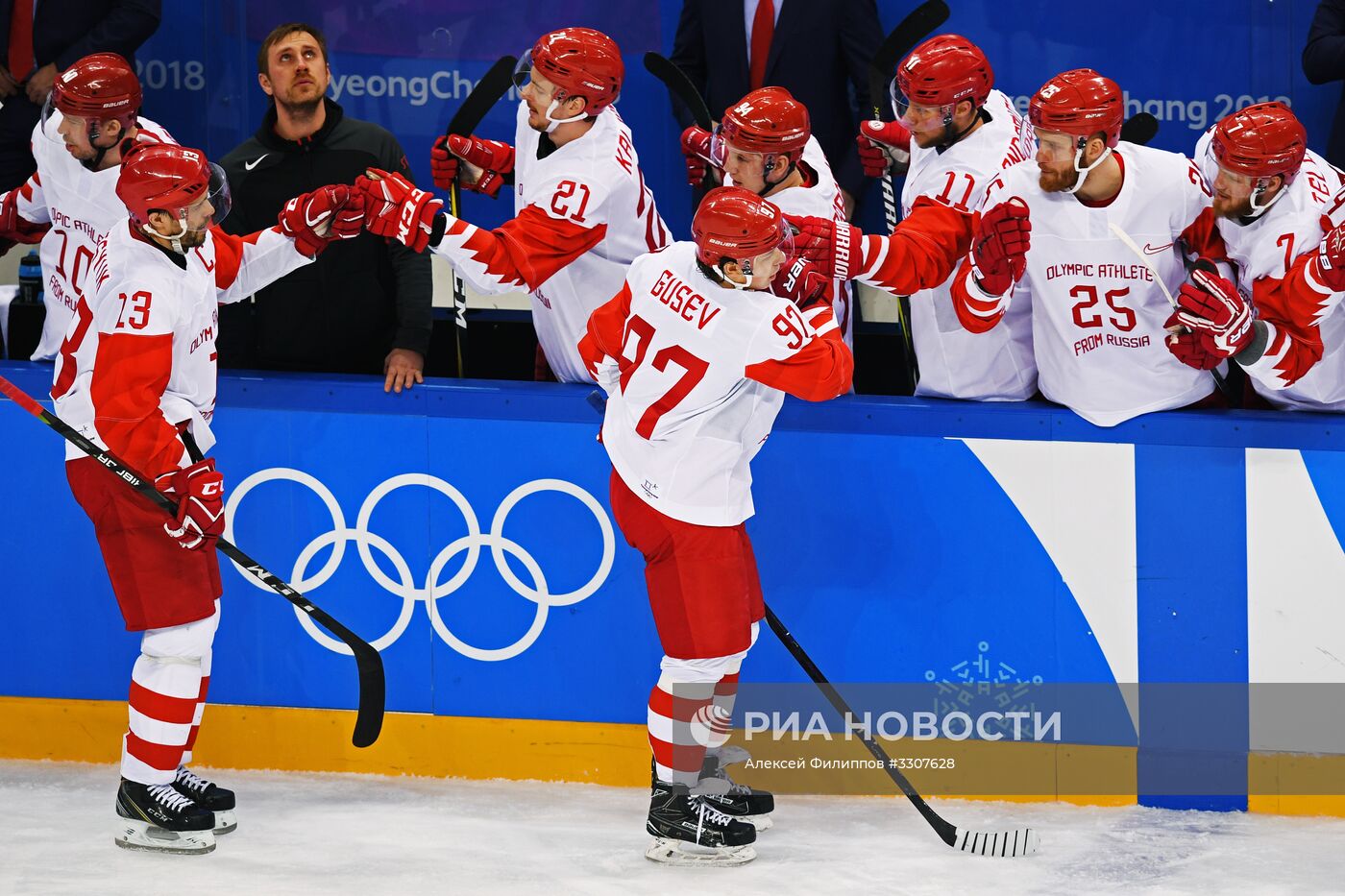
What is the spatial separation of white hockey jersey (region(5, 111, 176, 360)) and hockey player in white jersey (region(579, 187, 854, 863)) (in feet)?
4.81

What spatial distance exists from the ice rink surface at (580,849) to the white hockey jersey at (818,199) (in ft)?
4.24

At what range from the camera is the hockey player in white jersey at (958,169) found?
4793 mm

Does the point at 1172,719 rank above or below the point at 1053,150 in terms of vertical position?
below

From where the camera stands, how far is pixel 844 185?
19.6 feet

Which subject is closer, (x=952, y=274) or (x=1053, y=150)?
(x=1053, y=150)

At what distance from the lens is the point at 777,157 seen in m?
4.77

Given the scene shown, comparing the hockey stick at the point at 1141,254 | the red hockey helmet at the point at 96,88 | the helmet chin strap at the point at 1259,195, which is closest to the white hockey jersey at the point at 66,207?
the red hockey helmet at the point at 96,88

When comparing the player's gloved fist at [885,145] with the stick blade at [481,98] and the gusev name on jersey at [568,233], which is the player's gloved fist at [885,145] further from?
the stick blade at [481,98]

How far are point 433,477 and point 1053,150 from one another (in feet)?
5.92

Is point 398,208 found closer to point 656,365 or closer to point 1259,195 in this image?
point 656,365

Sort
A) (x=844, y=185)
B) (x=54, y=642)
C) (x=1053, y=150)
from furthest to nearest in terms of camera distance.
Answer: (x=844, y=185) < (x=54, y=642) < (x=1053, y=150)

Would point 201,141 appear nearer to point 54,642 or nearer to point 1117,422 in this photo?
point 54,642

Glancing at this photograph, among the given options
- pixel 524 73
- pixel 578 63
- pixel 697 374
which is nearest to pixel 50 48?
pixel 524 73

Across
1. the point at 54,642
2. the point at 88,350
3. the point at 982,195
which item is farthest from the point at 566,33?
the point at 54,642
